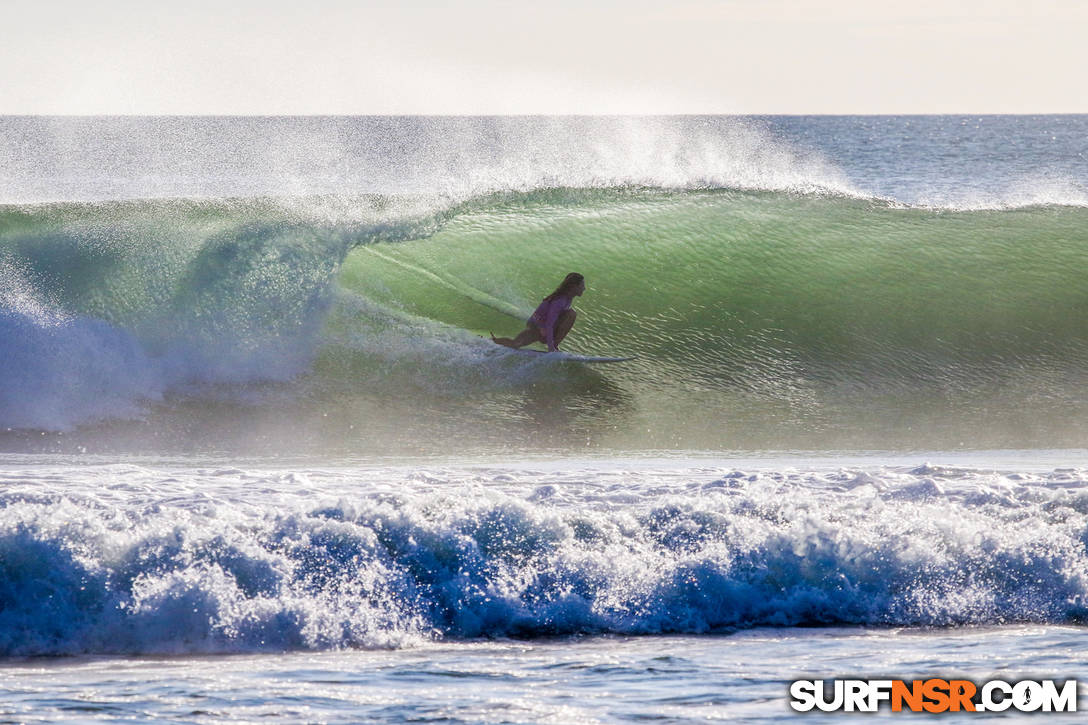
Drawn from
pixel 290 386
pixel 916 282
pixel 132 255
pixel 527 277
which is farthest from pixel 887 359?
pixel 132 255

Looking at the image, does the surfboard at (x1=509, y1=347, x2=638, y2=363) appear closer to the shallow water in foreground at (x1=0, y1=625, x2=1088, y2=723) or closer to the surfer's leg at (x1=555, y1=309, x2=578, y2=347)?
the surfer's leg at (x1=555, y1=309, x2=578, y2=347)

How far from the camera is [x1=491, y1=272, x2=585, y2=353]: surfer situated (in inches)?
396

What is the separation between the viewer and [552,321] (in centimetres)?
1014

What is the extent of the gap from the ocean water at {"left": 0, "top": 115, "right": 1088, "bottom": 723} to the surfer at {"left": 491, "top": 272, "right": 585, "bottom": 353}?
0.91ft

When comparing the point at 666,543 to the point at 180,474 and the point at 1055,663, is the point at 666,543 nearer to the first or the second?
the point at 1055,663

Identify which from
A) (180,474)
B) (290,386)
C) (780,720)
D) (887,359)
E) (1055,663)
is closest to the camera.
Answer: (780,720)

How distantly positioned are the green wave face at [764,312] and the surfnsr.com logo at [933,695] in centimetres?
443

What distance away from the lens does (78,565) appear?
5.41 metres

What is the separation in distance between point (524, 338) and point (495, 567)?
463 centimetres

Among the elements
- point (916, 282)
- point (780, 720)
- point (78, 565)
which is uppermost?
point (916, 282)

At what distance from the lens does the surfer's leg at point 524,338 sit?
1002 centimetres

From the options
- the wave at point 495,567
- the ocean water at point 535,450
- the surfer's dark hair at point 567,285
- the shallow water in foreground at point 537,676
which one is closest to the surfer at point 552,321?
the surfer's dark hair at point 567,285

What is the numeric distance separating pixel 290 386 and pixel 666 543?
4.75 m

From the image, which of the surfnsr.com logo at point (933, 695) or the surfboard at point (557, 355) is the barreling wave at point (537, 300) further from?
the surfnsr.com logo at point (933, 695)
